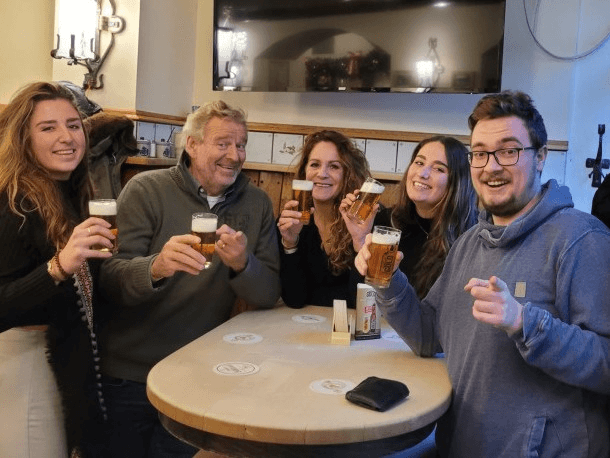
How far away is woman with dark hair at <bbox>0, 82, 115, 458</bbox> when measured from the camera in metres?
1.94

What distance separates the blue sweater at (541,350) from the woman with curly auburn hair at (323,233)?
83 cm

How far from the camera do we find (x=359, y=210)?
7.98 ft

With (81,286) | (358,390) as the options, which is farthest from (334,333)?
(81,286)

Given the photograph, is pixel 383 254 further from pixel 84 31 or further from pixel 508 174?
pixel 84 31

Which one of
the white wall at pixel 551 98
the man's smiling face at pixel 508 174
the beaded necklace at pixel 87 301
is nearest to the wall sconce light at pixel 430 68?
the white wall at pixel 551 98

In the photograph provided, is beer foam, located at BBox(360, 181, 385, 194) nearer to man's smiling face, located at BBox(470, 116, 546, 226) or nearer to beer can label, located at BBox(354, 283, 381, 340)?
beer can label, located at BBox(354, 283, 381, 340)

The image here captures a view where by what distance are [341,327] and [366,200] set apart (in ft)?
1.65

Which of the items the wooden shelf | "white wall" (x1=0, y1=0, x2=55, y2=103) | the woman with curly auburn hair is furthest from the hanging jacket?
the woman with curly auburn hair

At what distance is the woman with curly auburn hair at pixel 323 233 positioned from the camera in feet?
8.29

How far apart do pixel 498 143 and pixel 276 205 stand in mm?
2323

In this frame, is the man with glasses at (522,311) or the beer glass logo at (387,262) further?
the beer glass logo at (387,262)

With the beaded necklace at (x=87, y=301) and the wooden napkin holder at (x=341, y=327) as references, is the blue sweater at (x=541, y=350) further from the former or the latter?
the beaded necklace at (x=87, y=301)

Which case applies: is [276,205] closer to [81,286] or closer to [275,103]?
[275,103]

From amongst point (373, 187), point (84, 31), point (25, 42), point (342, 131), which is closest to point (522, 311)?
point (373, 187)
